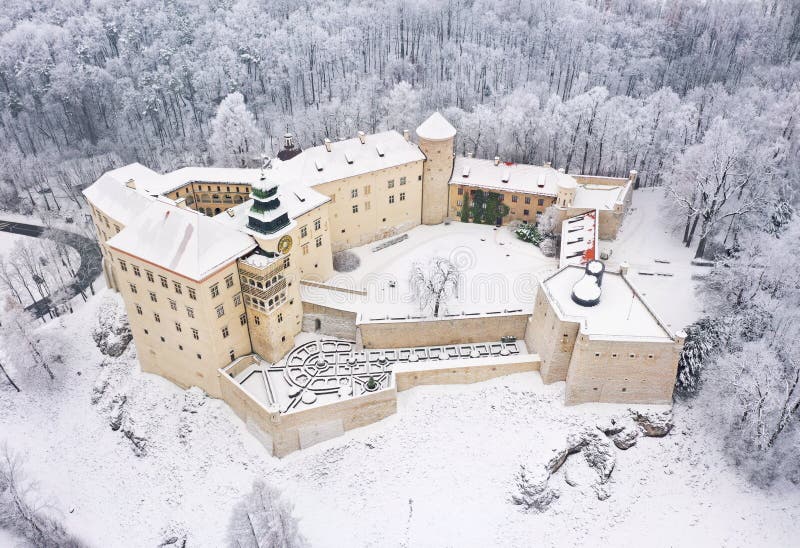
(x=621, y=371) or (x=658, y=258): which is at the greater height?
(x=658, y=258)

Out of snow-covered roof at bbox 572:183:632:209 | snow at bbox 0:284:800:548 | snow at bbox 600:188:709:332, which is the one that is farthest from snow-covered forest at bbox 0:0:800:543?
snow at bbox 0:284:800:548

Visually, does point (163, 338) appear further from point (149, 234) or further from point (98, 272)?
point (98, 272)

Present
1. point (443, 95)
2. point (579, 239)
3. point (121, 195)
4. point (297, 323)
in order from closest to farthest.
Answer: point (297, 323)
point (121, 195)
point (579, 239)
point (443, 95)

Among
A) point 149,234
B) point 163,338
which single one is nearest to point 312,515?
point 163,338

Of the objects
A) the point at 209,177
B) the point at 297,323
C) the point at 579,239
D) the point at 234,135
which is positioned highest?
the point at 209,177

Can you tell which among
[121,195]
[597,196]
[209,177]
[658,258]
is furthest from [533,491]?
[209,177]

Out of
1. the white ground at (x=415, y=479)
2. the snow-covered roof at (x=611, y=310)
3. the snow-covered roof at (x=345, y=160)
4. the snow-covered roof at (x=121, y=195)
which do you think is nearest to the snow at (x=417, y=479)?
the white ground at (x=415, y=479)

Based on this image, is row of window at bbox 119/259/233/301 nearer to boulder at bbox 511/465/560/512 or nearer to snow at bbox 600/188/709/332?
boulder at bbox 511/465/560/512

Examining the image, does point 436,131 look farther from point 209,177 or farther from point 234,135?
point 234,135
